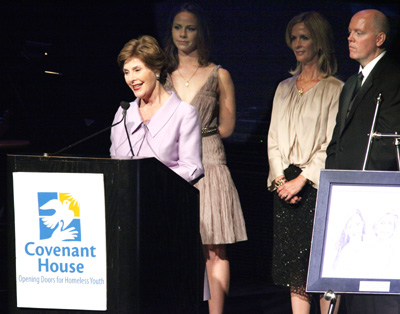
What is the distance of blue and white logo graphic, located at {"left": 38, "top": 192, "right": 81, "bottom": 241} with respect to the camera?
2.87 m

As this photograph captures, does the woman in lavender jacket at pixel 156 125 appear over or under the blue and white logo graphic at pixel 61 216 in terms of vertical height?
over

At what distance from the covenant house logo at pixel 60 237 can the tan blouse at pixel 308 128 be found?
1.73 metres

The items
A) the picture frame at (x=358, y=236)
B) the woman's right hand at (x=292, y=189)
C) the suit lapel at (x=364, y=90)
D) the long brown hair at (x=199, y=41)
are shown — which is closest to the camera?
the picture frame at (x=358, y=236)

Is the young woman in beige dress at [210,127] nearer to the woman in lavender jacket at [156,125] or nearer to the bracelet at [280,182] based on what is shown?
the bracelet at [280,182]

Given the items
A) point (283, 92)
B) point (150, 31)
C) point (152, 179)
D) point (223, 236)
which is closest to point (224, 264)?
point (223, 236)

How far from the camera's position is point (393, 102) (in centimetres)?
379

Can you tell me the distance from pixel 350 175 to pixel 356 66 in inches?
92.2

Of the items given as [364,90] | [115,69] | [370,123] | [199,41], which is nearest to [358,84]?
[364,90]

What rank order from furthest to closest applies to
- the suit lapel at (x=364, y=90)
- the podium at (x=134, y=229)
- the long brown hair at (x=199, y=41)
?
the long brown hair at (x=199, y=41), the suit lapel at (x=364, y=90), the podium at (x=134, y=229)

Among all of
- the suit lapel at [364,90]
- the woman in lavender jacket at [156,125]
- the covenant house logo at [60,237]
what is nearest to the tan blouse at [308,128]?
the suit lapel at [364,90]

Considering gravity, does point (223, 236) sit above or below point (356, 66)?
below

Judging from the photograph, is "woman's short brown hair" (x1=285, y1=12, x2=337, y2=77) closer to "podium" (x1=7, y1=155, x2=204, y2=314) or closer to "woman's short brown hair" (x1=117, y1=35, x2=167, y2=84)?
"woman's short brown hair" (x1=117, y1=35, x2=167, y2=84)

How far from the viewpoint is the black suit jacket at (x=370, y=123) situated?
373 cm

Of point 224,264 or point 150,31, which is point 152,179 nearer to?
point 224,264
